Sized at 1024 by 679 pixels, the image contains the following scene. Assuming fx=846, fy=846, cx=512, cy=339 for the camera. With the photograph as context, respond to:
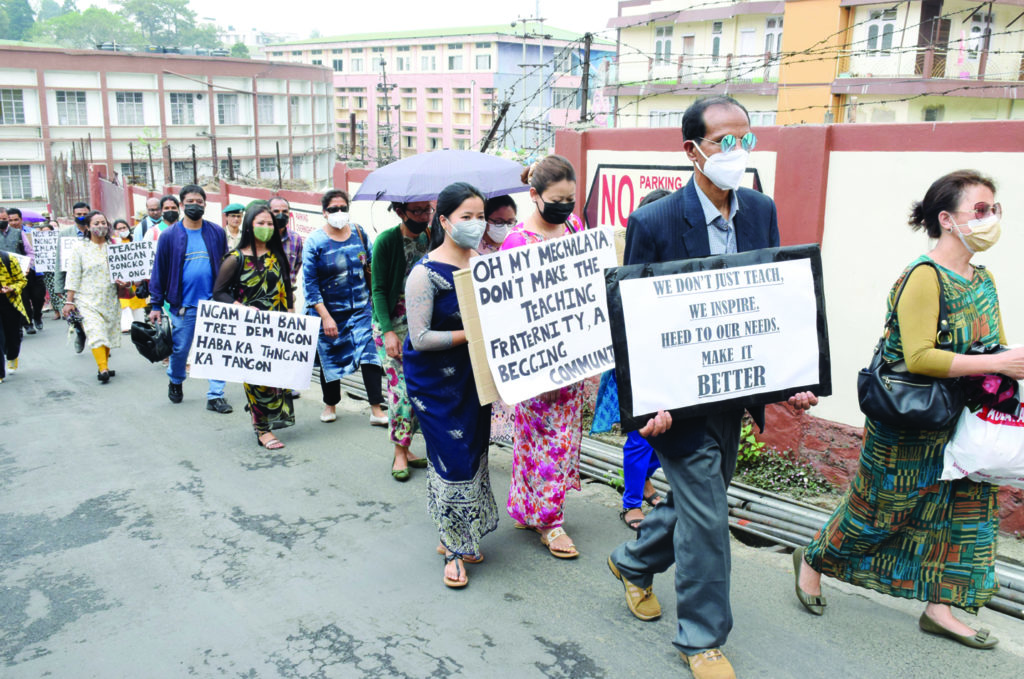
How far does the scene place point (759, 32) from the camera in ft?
121

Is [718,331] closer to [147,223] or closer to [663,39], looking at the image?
[147,223]

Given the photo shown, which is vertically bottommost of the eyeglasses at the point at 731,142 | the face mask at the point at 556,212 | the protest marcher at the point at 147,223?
the protest marcher at the point at 147,223

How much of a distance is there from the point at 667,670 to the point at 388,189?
11.8ft

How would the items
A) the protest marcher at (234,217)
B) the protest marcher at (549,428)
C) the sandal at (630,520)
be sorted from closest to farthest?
the protest marcher at (549,428), the sandal at (630,520), the protest marcher at (234,217)

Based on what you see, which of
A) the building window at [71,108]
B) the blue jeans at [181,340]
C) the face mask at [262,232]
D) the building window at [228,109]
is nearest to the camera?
the face mask at [262,232]

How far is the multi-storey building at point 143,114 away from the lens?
46.5 metres

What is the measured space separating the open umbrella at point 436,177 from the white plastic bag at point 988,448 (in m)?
3.25

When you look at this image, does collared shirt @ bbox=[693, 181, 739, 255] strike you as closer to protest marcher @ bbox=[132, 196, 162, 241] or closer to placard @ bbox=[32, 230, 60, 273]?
protest marcher @ bbox=[132, 196, 162, 241]

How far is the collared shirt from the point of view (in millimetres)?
3227

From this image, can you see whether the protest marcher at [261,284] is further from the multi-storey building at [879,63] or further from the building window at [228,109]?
the building window at [228,109]

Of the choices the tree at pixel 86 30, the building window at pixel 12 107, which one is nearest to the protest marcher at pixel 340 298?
the building window at pixel 12 107

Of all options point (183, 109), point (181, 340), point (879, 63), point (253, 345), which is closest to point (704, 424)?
point (253, 345)

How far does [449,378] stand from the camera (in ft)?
13.2

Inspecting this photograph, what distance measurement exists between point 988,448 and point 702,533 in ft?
3.73
